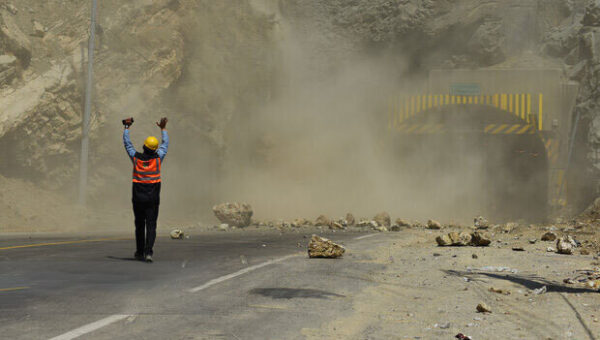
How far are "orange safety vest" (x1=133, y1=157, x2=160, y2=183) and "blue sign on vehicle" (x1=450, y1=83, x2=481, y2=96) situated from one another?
813 inches

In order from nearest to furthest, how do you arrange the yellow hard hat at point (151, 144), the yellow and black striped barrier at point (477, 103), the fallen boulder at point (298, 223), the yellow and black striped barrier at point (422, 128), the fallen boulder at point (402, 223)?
the yellow hard hat at point (151, 144), the fallen boulder at point (402, 223), the fallen boulder at point (298, 223), the yellow and black striped barrier at point (477, 103), the yellow and black striped barrier at point (422, 128)

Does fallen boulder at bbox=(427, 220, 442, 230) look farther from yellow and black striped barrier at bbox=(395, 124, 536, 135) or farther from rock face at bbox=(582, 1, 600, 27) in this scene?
rock face at bbox=(582, 1, 600, 27)

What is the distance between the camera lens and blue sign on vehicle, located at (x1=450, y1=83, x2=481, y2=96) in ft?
93.0

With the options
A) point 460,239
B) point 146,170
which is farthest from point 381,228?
point 146,170

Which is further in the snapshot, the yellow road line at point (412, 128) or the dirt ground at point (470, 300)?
the yellow road line at point (412, 128)

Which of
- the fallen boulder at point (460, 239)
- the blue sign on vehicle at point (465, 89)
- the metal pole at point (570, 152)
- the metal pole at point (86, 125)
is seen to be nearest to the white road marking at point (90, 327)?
the fallen boulder at point (460, 239)

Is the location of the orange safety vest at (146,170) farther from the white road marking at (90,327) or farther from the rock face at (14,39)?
the rock face at (14,39)

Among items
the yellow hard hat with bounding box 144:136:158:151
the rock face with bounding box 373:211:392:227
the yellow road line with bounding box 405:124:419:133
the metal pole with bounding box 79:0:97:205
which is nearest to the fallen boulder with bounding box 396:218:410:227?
the rock face with bounding box 373:211:392:227

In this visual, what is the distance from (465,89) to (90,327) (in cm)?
2579

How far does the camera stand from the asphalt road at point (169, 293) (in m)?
5.08

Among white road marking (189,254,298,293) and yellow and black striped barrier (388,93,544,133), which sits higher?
yellow and black striped barrier (388,93,544,133)

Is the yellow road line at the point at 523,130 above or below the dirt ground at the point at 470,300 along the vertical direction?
above

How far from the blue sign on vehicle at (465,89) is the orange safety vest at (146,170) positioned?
20.7 m

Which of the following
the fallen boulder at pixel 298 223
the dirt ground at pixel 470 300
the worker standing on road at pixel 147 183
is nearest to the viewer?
the dirt ground at pixel 470 300
